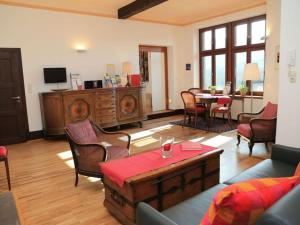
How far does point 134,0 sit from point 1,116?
12.5 feet

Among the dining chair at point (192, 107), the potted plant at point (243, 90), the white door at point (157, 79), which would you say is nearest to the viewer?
the dining chair at point (192, 107)

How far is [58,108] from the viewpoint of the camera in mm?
5141

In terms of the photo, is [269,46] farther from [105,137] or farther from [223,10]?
[105,137]

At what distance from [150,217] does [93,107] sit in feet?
14.4

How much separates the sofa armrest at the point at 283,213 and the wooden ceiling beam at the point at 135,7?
15.4ft

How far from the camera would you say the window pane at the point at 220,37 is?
22.3ft

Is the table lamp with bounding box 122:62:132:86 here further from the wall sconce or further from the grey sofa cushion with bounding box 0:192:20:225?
the grey sofa cushion with bounding box 0:192:20:225

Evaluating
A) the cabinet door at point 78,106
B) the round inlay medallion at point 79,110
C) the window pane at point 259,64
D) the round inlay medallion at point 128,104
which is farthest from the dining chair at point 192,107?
the round inlay medallion at point 79,110

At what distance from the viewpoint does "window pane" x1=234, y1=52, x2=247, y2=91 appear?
6.49 metres

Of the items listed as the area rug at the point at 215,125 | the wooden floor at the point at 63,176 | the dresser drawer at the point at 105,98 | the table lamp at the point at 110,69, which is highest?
the table lamp at the point at 110,69

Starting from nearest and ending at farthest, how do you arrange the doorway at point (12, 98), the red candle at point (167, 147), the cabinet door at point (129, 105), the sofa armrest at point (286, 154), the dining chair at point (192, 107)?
the sofa armrest at point (286, 154) → the red candle at point (167, 147) → the doorway at point (12, 98) → the cabinet door at point (129, 105) → the dining chair at point (192, 107)

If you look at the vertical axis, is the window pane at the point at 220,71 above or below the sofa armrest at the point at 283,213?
above

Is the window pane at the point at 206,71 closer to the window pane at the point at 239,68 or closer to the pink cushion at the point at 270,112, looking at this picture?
the window pane at the point at 239,68

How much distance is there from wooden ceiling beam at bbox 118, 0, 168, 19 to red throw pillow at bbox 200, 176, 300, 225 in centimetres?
461
